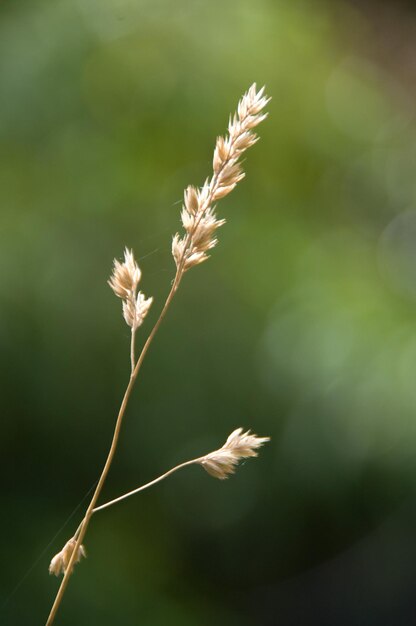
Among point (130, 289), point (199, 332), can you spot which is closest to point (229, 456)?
point (130, 289)

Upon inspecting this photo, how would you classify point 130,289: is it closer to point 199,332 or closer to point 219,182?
point 219,182

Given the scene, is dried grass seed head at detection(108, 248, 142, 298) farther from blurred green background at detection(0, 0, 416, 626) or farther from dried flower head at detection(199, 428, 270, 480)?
blurred green background at detection(0, 0, 416, 626)

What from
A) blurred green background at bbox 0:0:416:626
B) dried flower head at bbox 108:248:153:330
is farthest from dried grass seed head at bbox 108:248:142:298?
blurred green background at bbox 0:0:416:626

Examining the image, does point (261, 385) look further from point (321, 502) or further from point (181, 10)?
point (181, 10)

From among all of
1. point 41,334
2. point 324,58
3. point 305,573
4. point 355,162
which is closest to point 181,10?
point 324,58

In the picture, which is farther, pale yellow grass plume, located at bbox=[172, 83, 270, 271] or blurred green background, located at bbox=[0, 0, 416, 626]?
blurred green background, located at bbox=[0, 0, 416, 626]

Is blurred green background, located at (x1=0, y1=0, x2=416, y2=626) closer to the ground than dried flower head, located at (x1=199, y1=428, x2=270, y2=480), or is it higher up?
higher up

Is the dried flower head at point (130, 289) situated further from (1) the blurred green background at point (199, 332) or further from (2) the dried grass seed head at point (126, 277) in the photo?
(1) the blurred green background at point (199, 332)
